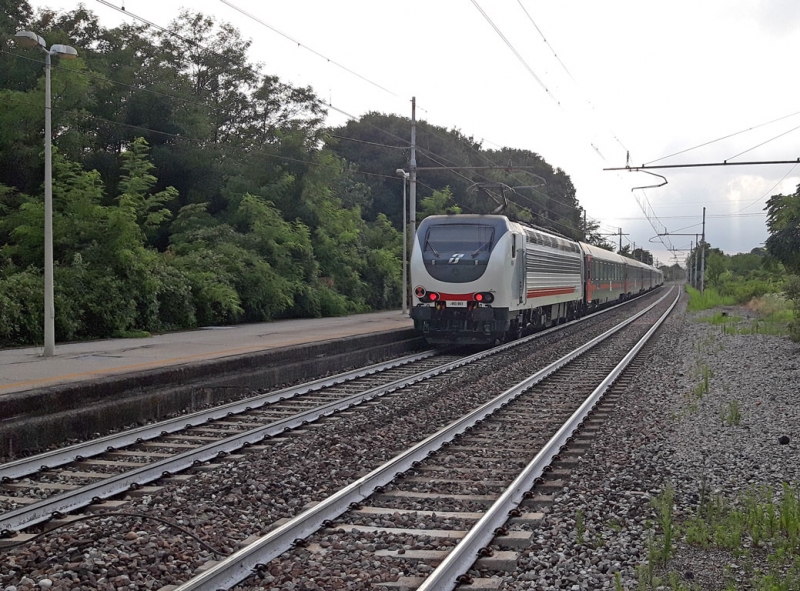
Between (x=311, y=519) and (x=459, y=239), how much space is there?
14.0 metres

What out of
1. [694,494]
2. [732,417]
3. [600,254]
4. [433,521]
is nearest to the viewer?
[433,521]

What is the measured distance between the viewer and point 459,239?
64.3 ft

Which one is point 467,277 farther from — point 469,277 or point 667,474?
point 667,474

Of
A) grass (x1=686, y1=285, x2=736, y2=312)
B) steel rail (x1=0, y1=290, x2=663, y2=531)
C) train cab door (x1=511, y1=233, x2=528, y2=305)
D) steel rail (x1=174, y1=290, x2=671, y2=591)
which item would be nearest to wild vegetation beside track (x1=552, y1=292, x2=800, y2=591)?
steel rail (x1=174, y1=290, x2=671, y2=591)

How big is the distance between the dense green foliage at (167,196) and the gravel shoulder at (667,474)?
1075cm

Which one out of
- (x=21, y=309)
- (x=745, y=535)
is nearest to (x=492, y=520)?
(x=745, y=535)

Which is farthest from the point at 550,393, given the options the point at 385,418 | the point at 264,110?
the point at 264,110

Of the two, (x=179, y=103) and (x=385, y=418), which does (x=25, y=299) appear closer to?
(x=385, y=418)

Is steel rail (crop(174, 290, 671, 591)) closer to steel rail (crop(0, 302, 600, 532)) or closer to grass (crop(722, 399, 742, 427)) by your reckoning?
steel rail (crop(0, 302, 600, 532))

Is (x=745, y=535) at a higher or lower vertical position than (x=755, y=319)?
lower

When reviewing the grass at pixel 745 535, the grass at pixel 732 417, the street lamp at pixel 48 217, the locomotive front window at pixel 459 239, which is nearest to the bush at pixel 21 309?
the street lamp at pixel 48 217

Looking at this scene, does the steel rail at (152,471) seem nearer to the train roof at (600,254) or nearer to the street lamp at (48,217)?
the street lamp at (48,217)

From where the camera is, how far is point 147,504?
258 inches

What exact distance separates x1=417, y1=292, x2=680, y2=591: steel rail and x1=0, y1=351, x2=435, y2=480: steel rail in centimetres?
422
